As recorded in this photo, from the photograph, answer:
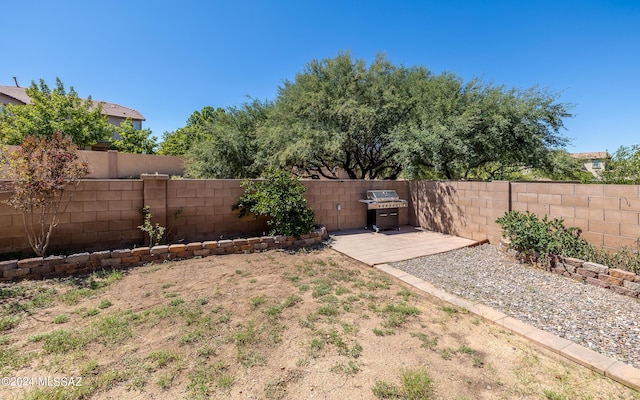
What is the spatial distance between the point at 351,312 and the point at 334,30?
1080 cm

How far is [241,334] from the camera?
9.86 ft

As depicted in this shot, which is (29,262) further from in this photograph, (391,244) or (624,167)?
(624,167)

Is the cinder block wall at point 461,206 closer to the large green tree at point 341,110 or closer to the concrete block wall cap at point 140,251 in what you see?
the large green tree at point 341,110

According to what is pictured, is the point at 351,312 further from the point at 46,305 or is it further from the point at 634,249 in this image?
the point at 634,249

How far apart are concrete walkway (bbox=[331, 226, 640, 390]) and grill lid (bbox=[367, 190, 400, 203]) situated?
3.20ft

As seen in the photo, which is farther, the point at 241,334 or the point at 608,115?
the point at 608,115

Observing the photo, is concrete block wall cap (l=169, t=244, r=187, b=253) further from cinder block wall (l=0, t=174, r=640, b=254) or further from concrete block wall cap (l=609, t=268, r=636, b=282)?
concrete block wall cap (l=609, t=268, r=636, b=282)

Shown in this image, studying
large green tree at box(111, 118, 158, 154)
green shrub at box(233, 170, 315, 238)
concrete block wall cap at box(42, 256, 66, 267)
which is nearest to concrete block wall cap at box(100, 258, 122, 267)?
concrete block wall cap at box(42, 256, 66, 267)

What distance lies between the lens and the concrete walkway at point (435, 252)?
2.53 metres

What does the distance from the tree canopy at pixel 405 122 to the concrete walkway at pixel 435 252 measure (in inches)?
114

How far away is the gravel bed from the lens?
3012 millimetres

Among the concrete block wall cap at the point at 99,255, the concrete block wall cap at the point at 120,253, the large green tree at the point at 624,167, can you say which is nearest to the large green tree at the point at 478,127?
the large green tree at the point at 624,167

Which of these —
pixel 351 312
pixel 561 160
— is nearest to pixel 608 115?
pixel 561 160

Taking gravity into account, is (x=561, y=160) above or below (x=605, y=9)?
below
